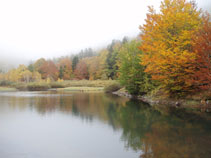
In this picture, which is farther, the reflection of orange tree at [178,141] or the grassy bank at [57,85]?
the grassy bank at [57,85]

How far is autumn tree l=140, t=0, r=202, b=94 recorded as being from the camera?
1412cm

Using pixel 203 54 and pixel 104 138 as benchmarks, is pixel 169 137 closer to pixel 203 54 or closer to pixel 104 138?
pixel 104 138

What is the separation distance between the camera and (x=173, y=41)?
14688 mm

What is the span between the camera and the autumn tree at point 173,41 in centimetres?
1412

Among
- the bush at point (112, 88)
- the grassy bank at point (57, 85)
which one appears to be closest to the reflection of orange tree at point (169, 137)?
the bush at point (112, 88)

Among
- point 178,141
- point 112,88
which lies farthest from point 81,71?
point 178,141

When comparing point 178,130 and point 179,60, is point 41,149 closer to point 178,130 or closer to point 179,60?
point 178,130

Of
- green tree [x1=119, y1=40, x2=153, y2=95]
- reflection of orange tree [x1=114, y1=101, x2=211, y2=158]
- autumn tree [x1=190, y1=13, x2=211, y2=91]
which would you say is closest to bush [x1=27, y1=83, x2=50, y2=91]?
green tree [x1=119, y1=40, x2=153, y2=95]

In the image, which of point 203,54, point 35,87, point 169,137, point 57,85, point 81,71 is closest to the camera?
point 169,137

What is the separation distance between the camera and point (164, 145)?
6.31m

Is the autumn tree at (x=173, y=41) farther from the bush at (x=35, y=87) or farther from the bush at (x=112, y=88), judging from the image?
the bush at (x=35, y=87)

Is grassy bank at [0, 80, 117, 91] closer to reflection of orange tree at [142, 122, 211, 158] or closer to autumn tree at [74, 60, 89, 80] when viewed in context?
autumn tree at [74, 60, 89, 80]

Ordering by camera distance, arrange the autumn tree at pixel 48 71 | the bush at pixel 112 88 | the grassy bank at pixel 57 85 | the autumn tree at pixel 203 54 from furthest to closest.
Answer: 1. the autumn tree at pixel 48 71
2. the grassy bank at pixel 57 85
3. the bush at pixel 112 88
4. the autumn tree at pixel 203 54

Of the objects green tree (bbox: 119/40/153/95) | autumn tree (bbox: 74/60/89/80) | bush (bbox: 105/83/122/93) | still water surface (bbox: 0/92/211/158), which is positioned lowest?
still water surface (bbox: 0/92/211/158)
